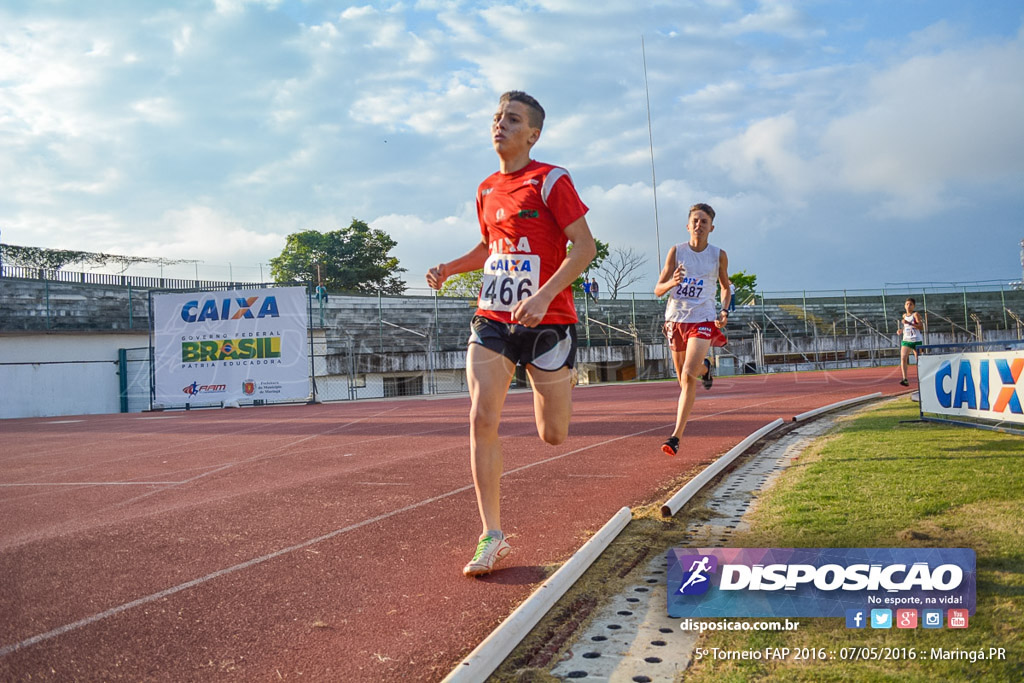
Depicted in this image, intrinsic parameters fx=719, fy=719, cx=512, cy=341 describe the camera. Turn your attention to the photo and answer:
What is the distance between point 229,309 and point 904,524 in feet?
73.9

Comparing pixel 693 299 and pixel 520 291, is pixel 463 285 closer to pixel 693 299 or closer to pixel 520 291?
pixel 693 299

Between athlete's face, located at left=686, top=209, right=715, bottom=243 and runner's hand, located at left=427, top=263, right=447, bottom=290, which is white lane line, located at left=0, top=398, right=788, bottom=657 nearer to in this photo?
runner's hand, located at left=427, top=263, right=447, bottom=290

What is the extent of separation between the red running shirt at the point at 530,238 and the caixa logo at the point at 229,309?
67.1 ft

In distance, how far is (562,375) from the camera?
3371 mm

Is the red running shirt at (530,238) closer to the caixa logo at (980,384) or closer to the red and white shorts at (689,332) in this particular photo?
the red and white shorts at (689,332)

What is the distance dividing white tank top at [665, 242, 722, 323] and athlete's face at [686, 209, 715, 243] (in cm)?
12

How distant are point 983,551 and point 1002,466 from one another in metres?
2.30

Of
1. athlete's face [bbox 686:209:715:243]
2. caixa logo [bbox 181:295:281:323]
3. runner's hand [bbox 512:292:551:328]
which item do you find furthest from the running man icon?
caixa logo [bbox 181:295:281:323]

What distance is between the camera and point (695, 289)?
6.12 metres

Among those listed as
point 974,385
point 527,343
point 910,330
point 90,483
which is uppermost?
point 910,330

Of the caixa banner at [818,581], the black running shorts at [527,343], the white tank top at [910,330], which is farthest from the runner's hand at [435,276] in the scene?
the white tank top at [910,330]

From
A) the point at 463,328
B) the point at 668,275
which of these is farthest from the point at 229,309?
the point at 668,275

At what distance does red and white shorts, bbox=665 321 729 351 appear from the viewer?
19.9 feet

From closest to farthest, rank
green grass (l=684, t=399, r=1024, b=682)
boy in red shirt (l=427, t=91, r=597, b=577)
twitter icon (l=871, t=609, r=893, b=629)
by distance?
green grass (l=684, t=399, r=1024, b=682) < twitter icon (l=871, t=609, r=893, b=629) < boy in red shirt (l=427, t=91, r=597, b=577)
